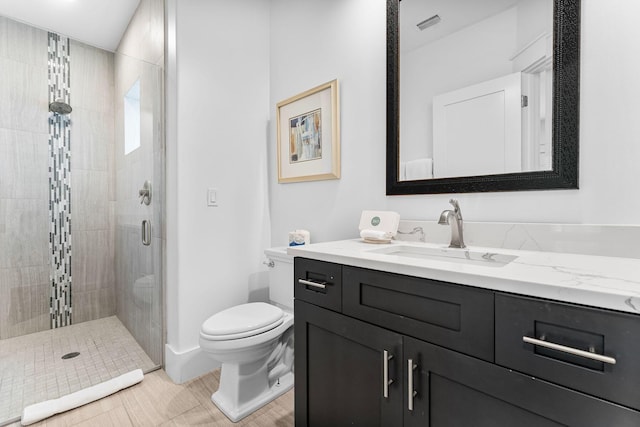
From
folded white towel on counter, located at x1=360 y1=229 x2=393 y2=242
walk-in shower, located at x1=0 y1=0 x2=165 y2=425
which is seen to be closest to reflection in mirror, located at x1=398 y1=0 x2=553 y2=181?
folded white towel on counter, located at x1=360 y1=229 x2=393 y2=242

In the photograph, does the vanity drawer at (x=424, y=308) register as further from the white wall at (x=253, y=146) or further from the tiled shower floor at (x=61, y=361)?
the tiled shower floor at (x=61, y=361)

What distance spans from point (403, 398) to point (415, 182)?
917 mm

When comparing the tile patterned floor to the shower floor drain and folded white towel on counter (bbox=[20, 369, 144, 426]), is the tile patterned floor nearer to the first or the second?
folded white towel on counter (bbox=[20, 369, 144, 426])

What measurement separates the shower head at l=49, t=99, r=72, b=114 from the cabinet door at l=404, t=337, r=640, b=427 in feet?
8.49

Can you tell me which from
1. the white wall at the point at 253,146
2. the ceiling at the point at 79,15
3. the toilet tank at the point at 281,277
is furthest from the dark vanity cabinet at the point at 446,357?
the ceiling at the point at 79,15

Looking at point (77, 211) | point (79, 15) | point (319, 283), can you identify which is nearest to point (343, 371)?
point (319, 283)

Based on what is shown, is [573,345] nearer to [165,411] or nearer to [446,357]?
[446,357]

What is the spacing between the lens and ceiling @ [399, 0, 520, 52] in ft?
4.02

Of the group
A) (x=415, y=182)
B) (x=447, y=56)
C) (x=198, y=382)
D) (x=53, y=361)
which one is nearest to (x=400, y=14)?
(x=447, y=56)

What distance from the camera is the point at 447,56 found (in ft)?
4.39

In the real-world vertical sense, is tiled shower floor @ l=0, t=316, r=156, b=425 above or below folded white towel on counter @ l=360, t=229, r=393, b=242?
below

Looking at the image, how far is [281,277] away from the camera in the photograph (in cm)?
175

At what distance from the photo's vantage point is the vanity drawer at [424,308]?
71cm

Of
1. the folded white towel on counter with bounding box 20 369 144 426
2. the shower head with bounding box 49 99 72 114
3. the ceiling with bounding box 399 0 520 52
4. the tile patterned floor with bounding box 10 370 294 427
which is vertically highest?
the ceiling with bounding box 399 0 520 52
